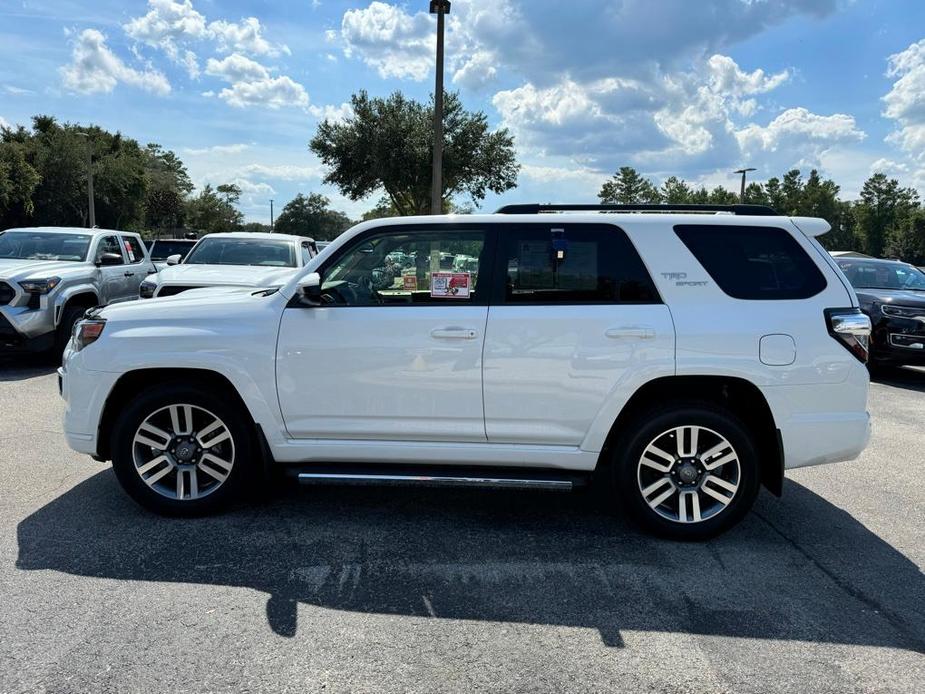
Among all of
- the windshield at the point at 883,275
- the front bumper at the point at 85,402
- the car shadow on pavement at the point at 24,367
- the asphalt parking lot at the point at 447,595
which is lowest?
the asphalt parking lot at the point at 447,595

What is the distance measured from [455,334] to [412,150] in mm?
24322

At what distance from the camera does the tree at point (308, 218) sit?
99.7 meters

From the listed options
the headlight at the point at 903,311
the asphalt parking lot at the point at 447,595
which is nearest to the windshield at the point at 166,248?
the asphalt parking lot at the point at 447,595

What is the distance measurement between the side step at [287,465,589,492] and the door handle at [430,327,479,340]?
780 millimetres

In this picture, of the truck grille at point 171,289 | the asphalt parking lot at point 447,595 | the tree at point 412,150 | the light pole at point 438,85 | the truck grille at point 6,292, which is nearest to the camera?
the asphalt parking lot at point 447,595

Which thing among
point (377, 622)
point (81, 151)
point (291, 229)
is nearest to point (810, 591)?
point (377, 622)

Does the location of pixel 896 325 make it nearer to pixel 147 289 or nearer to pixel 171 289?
pixel 171 289

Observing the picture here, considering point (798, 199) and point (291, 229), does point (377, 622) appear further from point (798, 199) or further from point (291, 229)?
point (291, 229)

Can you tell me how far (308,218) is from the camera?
10038cm

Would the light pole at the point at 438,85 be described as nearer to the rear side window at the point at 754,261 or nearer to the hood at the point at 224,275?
the hood at the point at 224,275

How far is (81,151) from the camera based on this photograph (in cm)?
4606

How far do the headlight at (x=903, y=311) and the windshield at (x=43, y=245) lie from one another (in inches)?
451

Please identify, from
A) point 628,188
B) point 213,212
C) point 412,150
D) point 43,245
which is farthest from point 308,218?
point 43,245

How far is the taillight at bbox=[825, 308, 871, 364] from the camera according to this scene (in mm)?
3879
